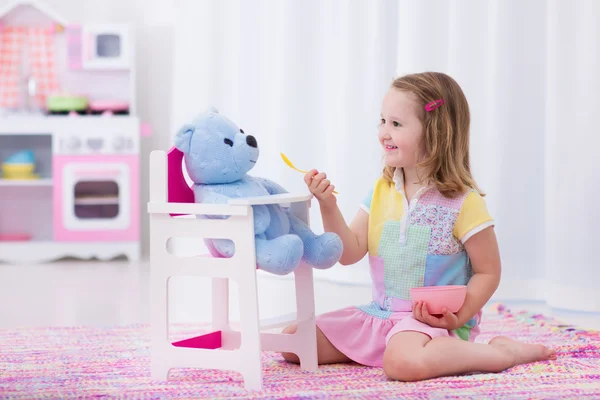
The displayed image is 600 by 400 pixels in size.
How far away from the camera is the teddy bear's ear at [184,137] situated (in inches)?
50.9

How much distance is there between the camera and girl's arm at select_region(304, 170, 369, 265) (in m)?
1.39

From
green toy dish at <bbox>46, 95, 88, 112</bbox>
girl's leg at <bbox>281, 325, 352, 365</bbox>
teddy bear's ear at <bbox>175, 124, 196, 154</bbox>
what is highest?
green toy dish at <bbox>46, 95, 88, 112</bbox>

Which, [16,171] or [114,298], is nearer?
[114,298]

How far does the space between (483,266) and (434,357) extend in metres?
0.21

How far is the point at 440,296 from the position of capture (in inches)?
52.4

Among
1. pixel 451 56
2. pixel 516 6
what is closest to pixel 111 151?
pixel 451 56

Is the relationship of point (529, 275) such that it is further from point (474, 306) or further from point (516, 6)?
point (474, 306)

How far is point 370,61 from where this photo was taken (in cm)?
255

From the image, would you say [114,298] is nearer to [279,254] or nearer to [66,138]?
[66,138]

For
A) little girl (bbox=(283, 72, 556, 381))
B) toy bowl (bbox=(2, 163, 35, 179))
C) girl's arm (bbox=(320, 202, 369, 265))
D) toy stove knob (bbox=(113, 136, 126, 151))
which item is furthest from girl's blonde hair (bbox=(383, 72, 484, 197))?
toy bowl (bbox=(2, 163, 35, 179))

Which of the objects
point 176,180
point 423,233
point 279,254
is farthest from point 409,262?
point 176,180

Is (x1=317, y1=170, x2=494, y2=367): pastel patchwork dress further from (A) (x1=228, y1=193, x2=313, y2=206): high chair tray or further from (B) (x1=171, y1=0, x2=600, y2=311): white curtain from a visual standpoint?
(B) (x1=171, y1=0, x2=600, y2=311): white curtain

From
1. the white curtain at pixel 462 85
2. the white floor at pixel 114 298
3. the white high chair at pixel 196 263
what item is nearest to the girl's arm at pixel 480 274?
the white high chair at pixel 196 263

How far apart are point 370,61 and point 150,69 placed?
1412 millimetres
